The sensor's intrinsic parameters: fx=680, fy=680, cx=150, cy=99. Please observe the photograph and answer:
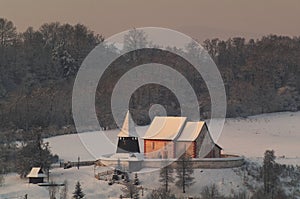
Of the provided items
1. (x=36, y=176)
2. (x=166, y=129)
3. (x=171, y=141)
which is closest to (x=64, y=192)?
(x=36, y=176)

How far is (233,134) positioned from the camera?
45.7 metres

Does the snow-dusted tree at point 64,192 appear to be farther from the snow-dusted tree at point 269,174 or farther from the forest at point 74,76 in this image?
the forest at point 74,76

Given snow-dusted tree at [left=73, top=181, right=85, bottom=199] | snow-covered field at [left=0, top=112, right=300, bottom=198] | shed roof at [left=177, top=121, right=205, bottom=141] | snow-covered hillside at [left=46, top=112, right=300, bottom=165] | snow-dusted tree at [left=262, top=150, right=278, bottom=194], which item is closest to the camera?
snow-dusted tree at [left=73, top=181, right=85, bottom=199]

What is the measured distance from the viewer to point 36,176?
29469mm

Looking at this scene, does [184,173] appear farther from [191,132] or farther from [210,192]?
[191,132]

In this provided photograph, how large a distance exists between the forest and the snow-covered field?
2518mm

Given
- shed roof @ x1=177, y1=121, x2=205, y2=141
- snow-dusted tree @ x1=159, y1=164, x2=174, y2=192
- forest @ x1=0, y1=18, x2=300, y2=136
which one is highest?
forest @ x1=0, y1=18, x2=300, y2=136

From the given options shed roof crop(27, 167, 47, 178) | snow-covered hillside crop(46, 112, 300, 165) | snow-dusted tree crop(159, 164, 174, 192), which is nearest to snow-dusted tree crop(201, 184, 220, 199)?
snow-dusted tree crop(159, 164, 174, 192)

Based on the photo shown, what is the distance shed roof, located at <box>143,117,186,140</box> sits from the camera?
3356cm

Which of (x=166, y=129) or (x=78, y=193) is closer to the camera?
(x=78, y=193)

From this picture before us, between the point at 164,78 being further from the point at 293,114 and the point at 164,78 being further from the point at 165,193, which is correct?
the point at 165,193

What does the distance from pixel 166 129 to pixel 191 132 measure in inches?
52.7

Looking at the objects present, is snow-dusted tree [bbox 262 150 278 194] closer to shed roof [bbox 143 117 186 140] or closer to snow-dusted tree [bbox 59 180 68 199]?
shed roof [bbox 143 117 186 140]

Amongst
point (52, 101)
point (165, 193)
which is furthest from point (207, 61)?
point (165, 193)
